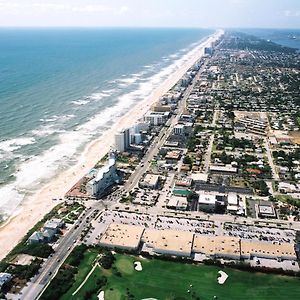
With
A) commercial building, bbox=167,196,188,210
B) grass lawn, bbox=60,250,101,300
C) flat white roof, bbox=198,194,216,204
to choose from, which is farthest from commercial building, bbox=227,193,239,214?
grass lawn, bbox=60,250,101,300

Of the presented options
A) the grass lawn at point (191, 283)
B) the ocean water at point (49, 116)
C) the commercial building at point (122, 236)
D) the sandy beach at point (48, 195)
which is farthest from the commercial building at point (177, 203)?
the ocean water at point (49, 116)

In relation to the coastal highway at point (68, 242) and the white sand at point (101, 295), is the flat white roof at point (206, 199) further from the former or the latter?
the white sand at point (101, 295)

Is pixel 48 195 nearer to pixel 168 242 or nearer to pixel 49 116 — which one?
pixel 168 242

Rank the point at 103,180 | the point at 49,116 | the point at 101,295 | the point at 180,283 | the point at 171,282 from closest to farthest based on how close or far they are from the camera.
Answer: the point at 101,295 → the point at 180,283 → the point at 171,282 → the point at 103,180 → the point at 49,116

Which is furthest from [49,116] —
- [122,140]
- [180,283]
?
[180,283]

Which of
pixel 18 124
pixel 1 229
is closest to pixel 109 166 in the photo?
pixel 1 229

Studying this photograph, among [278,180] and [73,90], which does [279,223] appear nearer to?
[278,180]

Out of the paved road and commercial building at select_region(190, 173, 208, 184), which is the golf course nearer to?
commercial building at select_region(190, 173, 208, 184)

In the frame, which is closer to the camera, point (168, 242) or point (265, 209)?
point (168, 242)
